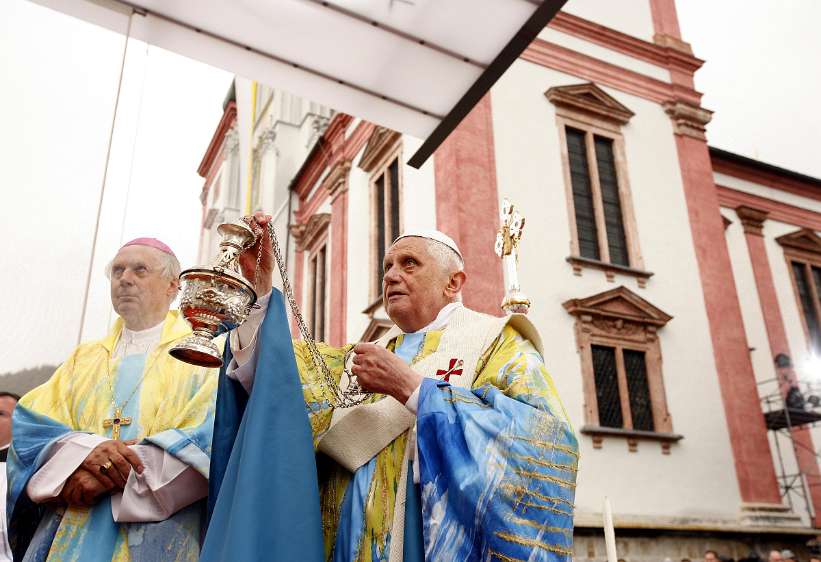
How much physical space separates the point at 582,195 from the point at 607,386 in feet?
10.7

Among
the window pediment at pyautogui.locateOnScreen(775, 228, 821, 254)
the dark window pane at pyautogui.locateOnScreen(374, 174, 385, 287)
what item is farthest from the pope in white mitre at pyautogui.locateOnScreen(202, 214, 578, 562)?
the window pediment at pyautogui.locateOnScreen(775, 228, 821, 254)

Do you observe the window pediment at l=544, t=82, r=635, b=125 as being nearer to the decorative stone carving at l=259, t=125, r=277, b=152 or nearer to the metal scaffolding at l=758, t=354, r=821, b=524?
the metal scaffolding at l=758, t=354, r=821, b=524

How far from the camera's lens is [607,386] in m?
11.0

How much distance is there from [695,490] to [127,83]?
395 inches

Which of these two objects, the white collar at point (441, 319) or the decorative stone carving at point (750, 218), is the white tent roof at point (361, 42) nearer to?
the white collar at point (441, 319)

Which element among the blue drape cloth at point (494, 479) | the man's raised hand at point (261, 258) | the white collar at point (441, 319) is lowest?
the blue drape cloth at point (494, 479)

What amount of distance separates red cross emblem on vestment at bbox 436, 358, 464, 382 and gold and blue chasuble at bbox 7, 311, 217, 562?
822 millimetres

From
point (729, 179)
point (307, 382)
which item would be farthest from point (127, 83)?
point (729, 179)

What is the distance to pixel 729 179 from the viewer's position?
54.5 ft

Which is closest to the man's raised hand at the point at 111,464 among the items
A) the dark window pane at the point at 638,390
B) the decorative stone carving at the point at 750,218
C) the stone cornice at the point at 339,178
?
the dark window pane at the point at 638,390

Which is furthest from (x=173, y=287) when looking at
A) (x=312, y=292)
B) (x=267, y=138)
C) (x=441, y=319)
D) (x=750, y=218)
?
(x=267, y=138)

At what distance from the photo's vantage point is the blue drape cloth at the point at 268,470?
6.56ft

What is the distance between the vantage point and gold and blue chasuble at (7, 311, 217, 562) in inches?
92.7

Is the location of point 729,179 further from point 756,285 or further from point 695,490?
point 695,490
